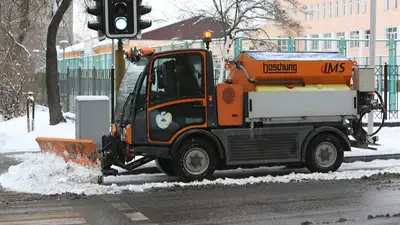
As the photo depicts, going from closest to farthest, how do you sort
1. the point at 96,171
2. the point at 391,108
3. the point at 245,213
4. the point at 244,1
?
the point at 245,213
the point at 96,171
the point at 391,108
the point at 244,1

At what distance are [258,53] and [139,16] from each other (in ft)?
7.99

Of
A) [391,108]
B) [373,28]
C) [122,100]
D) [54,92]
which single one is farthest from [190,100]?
[391,108]

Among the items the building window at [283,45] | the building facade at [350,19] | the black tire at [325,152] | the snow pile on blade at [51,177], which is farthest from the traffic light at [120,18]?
the building facade at [350,19]

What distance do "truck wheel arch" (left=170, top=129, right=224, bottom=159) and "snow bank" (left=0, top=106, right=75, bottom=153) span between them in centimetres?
660

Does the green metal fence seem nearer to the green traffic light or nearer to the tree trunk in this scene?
the tree trunk

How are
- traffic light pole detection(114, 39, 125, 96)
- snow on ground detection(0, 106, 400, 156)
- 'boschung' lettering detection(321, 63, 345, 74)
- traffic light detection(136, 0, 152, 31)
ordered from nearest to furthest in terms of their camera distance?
traffic light detection(136, 0, 152, 31) → traffic light pole detection(114, 39, 125, 96) → 'boschung' lettering detection(321, 63, 345, 74) → snow on ground detection(0, 106, 400, 156)

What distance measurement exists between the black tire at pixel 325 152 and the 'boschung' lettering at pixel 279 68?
4.73 feet

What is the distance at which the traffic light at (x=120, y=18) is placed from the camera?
A: 10.0 metres

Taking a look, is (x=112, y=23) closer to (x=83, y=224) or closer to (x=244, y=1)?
(x=83, y=224)

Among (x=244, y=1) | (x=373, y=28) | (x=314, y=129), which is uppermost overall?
(x=244, y=1)

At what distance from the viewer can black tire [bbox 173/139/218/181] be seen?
10156 mm

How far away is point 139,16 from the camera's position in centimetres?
1021

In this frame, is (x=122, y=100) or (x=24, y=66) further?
(x=24, y=66)

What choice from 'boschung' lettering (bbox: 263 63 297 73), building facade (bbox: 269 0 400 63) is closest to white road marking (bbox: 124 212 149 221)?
'boschung' lettering (bbox: 263 63 297 73)
